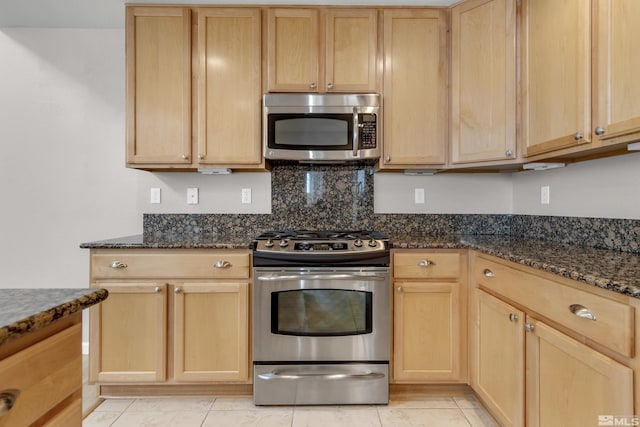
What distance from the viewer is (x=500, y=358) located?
161 centimetres

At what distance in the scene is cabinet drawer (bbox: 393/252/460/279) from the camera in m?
1.96

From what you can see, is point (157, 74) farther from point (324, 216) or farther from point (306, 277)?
point (306, 277)

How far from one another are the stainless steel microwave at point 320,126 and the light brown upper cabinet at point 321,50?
0.09 m

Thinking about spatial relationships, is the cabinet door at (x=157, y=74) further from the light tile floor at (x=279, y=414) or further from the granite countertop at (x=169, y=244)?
the light tile floor at (x=279, y=414)

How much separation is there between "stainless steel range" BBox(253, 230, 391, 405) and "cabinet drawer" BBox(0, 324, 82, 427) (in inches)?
46.5

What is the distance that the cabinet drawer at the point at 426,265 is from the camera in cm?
196

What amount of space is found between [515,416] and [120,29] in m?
3.29

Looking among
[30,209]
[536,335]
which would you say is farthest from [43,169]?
[536,335]

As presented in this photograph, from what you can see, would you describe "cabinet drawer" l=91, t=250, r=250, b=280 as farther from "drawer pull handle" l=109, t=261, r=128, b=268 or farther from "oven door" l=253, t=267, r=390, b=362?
"oven door" l=253, t=267, r=390, b=362

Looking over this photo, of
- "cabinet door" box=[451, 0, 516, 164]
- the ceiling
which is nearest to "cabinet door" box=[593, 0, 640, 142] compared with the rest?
"cabinet door" box=[451, 0, 516, 164]

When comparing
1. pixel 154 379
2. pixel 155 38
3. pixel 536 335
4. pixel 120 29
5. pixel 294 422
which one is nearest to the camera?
pixel 536 335

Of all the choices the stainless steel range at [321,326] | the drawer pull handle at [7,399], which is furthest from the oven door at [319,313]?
the drawer pull handle at [7,399]

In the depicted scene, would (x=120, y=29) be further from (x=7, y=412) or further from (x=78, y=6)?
(x=7, y=412)

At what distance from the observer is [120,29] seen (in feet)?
8.20
